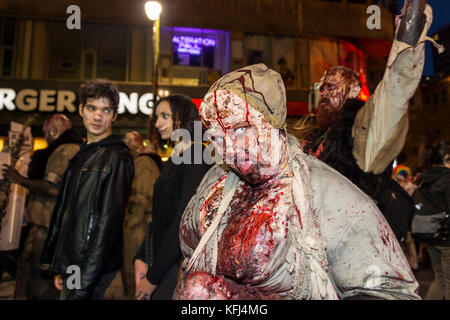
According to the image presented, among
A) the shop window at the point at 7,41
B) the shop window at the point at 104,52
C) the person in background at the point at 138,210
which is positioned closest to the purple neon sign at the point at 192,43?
the shop window at the point at 104,52

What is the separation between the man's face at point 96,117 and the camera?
2928 mm

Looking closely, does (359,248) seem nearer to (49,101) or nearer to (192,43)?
(49,101)

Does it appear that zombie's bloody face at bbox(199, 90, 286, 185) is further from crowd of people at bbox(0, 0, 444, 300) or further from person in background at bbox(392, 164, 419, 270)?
person in background at bbox(392, 164, 419, 270)

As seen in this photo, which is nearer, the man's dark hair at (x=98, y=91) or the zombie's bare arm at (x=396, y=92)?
the zombie's bare arm at (x=396, y=92)

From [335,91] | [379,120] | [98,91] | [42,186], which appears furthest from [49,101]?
[379,120]

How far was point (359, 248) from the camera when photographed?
1052 millimetres

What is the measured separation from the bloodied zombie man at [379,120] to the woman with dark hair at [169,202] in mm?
849

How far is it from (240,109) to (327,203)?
0.41 m

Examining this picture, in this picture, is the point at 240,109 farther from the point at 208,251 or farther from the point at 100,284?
the point at 100,284

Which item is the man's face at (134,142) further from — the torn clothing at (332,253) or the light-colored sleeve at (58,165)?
the torn clothing at (332,253)

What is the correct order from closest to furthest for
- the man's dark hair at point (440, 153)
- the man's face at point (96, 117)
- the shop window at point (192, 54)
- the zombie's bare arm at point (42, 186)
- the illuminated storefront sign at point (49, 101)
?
the man's face at point (96, 117) < the zombie's bare arm at point (42, 186) < the man's dark hair at point (440, 153) < the illuminated storefront sign at point (49, 101) < the shop window at point (192, 54)

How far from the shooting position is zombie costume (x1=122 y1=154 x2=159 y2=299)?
13.6ft

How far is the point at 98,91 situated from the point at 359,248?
2.50m

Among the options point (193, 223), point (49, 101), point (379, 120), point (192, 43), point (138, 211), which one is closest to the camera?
point (193, 223)
